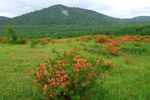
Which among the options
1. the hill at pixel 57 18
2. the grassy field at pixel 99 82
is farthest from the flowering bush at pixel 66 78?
the hill at pixel 57 18

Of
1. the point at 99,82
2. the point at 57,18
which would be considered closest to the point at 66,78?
the point at 99,82

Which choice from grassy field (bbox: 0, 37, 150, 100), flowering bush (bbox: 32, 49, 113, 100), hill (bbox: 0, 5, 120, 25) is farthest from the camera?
hill (bbox: 0, 5, 120, 25)

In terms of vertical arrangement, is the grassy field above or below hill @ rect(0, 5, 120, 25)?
above

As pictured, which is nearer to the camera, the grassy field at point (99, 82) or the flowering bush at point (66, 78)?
the flowering bush at point (66, 78)

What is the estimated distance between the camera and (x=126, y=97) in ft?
34.3

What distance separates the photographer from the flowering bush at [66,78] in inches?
345

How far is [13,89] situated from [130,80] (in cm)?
490

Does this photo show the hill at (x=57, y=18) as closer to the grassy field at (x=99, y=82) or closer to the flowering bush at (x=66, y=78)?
the grassy field at (x=99, y=82)

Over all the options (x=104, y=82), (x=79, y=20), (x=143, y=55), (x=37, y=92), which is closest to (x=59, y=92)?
(x=37, y=92)

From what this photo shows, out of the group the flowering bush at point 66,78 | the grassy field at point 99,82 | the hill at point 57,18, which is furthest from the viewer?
the hill at point 57,18

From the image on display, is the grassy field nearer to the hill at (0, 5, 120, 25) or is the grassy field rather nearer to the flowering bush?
the flowering bush

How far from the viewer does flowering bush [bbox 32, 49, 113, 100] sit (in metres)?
8.77

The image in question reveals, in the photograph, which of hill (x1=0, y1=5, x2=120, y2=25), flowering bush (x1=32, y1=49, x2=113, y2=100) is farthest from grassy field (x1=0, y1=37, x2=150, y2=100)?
hill (x1=0, y1=5, x2=120, y2=25)

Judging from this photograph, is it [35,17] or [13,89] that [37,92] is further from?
[35,17]
